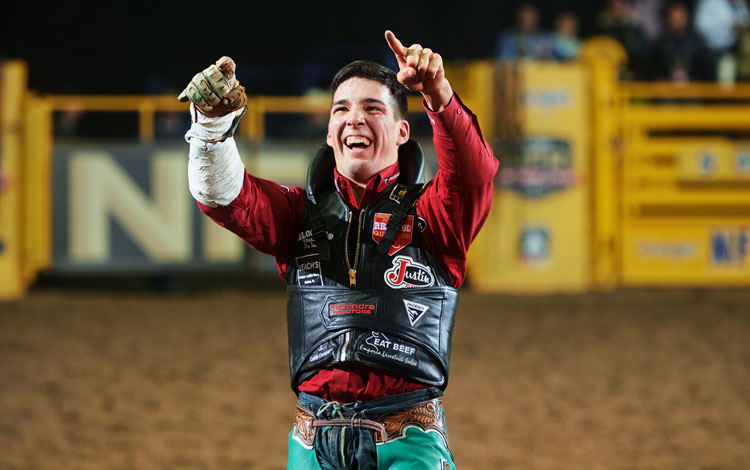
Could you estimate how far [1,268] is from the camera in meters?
8.91

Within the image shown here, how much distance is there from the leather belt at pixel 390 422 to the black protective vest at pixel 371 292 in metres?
0.07

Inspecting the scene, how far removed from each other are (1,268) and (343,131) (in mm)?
7590

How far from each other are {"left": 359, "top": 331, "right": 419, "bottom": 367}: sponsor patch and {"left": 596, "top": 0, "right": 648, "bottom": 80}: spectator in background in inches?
348

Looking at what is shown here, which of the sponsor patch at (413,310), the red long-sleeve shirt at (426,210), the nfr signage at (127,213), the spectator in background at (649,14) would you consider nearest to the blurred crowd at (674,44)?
the spectator in background at (649,14)

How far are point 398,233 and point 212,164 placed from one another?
0.46 meters

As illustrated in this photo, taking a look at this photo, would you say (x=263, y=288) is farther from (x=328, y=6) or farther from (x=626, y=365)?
(x=328, y=6)

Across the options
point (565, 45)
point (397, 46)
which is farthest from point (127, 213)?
point (397, 46)

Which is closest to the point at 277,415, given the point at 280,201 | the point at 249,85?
the point at 280,201

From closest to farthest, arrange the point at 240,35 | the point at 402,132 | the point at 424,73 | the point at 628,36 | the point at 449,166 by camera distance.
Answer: the point at 424,73, the point at 449,166, the point at 402,132, the point at 628,36, the point at 240,35

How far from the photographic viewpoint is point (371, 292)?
2.15 metres

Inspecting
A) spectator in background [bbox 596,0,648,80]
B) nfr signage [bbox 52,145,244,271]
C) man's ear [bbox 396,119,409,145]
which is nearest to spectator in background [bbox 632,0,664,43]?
spectator in background [bbox 596,0,648,80]

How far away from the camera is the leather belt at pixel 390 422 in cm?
208

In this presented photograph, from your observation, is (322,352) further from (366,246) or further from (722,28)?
(722,28)

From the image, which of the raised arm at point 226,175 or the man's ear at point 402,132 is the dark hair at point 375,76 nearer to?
the man's ear at point 402,132
